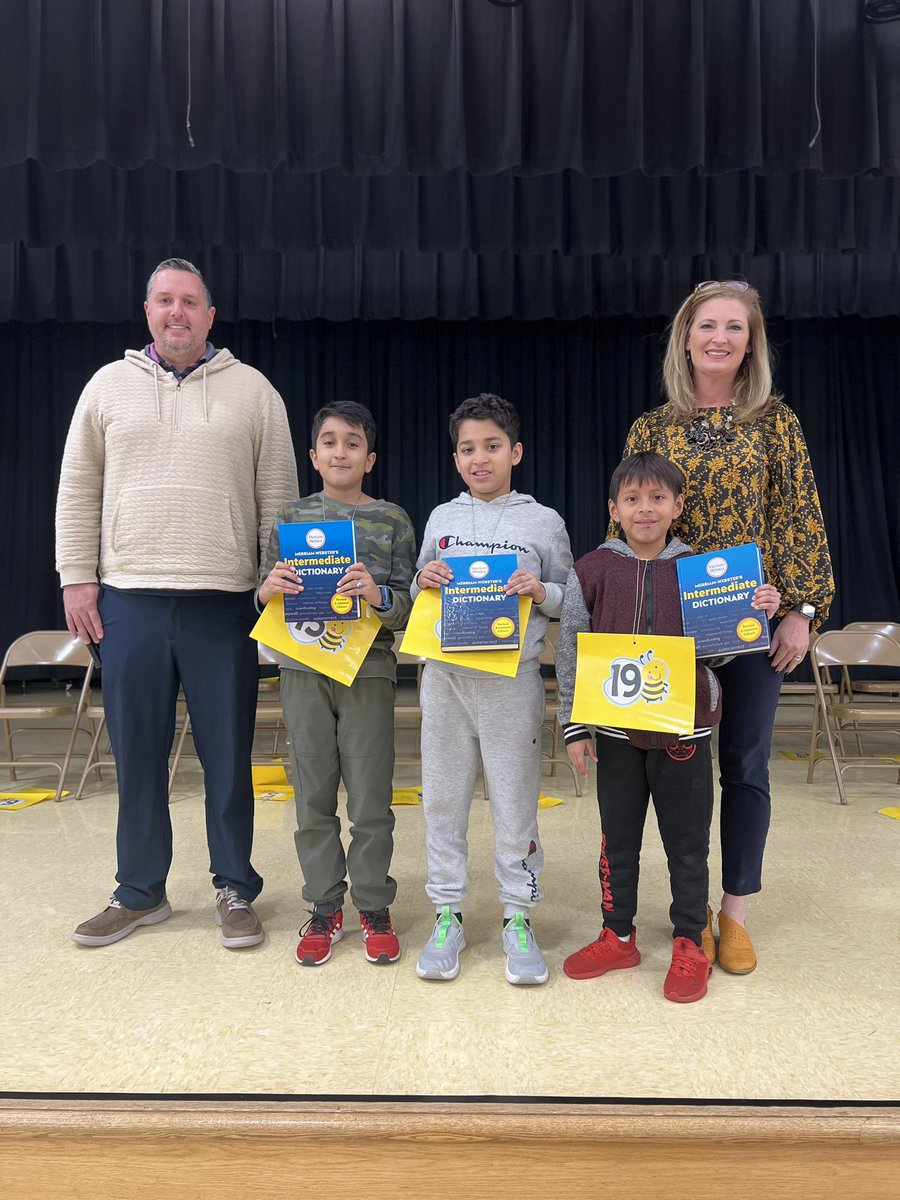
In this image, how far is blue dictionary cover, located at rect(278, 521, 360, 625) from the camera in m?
2.05

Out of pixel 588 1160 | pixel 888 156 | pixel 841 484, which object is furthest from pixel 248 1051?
pixel 841 484

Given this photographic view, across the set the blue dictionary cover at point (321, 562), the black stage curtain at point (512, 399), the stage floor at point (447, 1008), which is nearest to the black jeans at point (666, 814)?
the stage floor at point (447, 1008)

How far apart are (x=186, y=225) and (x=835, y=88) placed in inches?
164

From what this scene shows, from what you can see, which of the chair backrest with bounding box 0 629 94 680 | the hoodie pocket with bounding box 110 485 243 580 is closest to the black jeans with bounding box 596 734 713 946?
the hoodie pocket with bounding box 110 485 243 580

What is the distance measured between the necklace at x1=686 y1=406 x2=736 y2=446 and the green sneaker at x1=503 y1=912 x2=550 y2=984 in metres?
1.26

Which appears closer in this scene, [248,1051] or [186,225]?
[248,1051]

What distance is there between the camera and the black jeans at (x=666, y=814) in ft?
6.34

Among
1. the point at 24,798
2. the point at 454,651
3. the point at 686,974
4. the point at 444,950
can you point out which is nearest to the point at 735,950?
the point at 686,974

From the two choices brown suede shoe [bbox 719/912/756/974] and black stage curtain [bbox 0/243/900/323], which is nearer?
brown suede shoe [bbox 719/912/756/974]

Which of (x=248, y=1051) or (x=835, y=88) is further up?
(x=835, y=88)

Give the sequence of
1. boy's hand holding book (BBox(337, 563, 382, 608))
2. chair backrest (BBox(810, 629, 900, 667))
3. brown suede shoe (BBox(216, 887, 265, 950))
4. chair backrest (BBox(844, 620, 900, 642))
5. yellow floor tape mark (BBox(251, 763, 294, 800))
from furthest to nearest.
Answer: chair backrest (BBox(844, 620, 900, 642))
chair backrest (BBox(810, 629, 900, 667))
yellow floor tape mark (BBox(251, 763, 294, 800))
brown suede shoe (BBox(216, 887, 265, 950))
boy's hand holding book (BBox(337, 563, 382, 608))

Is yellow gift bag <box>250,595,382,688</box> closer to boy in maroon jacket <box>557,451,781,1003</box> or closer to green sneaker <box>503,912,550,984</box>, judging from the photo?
boy in maroon jacket <box>557,451,781,1003</box>

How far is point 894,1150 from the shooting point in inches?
54.2

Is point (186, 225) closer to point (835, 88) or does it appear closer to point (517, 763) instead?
point (835, 88)
